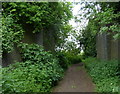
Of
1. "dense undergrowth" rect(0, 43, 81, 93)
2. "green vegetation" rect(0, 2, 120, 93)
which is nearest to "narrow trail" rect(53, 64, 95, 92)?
"green vegetation" rect(0, 2, 120, 93)

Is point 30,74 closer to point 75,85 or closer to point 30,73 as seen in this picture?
point 30,73

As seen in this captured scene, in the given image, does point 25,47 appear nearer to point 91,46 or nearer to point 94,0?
point 94,0

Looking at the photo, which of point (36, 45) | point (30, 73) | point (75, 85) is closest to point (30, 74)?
point (30, 73)

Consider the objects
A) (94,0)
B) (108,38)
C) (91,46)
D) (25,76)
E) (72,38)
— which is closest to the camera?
(25,76)

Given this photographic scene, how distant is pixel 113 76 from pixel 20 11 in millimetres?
5186

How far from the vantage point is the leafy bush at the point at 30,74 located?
10.8 feet

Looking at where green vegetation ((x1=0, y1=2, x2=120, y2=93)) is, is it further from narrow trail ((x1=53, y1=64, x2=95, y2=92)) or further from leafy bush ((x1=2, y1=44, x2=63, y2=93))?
narrow trail ((x1=53, y1=64, x2=95, y2=92))

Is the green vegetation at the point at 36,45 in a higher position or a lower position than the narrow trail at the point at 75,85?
higher

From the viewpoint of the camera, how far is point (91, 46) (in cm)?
1378

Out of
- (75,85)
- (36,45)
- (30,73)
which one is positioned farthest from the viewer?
(36,45)

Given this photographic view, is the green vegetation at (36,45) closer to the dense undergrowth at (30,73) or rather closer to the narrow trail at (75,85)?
the dense undergrowth at (30,73)

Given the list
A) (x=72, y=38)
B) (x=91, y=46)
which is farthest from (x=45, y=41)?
(x=72, y=38)

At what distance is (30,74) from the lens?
14.1ft

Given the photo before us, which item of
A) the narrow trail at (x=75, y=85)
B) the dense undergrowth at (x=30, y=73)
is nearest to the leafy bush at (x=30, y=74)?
the dense undergrowth at (x=30, y=73)
